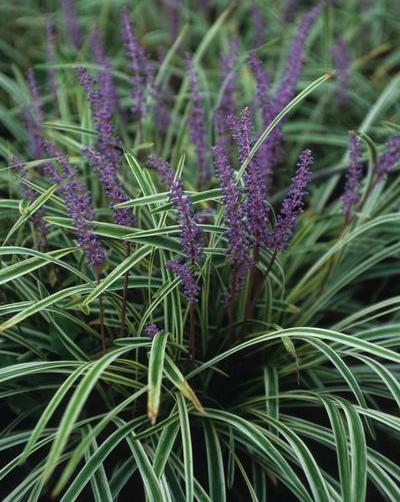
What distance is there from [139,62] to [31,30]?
2.09 meters

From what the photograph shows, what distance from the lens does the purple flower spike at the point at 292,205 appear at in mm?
1974

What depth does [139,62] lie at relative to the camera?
2951mm

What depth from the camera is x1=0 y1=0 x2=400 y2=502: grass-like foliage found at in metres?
2.03

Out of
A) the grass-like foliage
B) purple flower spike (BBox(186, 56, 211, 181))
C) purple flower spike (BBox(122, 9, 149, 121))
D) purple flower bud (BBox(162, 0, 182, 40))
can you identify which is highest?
purple flower bud (BBox(162, 0, 182, 40))

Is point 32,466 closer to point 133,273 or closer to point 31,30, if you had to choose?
point 133,273

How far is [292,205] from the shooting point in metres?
2.03

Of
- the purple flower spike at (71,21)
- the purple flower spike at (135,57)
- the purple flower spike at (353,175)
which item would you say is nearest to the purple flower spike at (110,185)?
the purple flower spike at (135,57)

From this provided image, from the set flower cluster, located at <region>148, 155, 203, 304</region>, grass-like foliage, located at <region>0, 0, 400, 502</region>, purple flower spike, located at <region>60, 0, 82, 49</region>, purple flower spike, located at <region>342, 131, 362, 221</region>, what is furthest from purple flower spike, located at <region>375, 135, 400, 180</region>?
purple flower spike, located at <region>60, 0, 82, 49</region>

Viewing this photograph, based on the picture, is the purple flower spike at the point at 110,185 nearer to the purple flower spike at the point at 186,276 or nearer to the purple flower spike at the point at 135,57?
the purple flower spike at the point at 186,276

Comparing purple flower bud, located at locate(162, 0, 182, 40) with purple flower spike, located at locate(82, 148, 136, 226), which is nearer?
purple flower spike, located at locate(82, 148, 136, 226)

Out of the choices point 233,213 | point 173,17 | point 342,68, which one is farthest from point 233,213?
point 173,17

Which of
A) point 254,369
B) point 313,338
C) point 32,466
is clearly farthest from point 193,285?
point 32,466

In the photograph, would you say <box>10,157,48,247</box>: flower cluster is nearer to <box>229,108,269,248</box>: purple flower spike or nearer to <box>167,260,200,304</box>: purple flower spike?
<box>167,260,200,304</box>: purple flower spike

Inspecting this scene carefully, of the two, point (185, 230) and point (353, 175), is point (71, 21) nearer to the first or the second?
point (353, 175)
